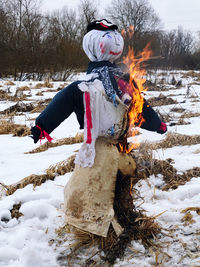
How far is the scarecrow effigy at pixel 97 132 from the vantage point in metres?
1.49

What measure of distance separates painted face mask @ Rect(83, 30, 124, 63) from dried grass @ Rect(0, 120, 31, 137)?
2.95 m

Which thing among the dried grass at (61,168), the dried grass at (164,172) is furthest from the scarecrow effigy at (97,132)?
the dried grass at (61,168)

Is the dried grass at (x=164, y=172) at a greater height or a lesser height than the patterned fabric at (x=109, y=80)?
lesser

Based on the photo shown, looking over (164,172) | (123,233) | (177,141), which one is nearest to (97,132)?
(123,233)

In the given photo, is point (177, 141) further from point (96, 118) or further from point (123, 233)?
point (96, 118)

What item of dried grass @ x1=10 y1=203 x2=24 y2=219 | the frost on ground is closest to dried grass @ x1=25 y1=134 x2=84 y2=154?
the frost on ground

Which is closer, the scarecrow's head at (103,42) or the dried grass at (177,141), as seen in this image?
the scarecrow's head at (103,42)

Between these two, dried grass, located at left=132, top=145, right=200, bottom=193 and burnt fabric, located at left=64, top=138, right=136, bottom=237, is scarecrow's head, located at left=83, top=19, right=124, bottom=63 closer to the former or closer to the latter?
burnt fabric, located at left=64, top=138, right=136, bottom=237

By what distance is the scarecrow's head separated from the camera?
1562 millimetres

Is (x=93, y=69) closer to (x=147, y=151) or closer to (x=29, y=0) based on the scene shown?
(x=147, y=151)

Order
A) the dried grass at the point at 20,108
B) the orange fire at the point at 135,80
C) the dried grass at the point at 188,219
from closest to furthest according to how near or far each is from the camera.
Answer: the orange fire at the point at 135,80 < the dried grass at the point at 188,219 < the dried grass at the point at 20,108

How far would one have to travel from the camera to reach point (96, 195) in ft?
4.96

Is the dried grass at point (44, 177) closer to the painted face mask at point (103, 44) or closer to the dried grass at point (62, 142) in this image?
the dried grass at point (62, 142)

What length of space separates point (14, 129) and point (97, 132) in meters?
3.32
